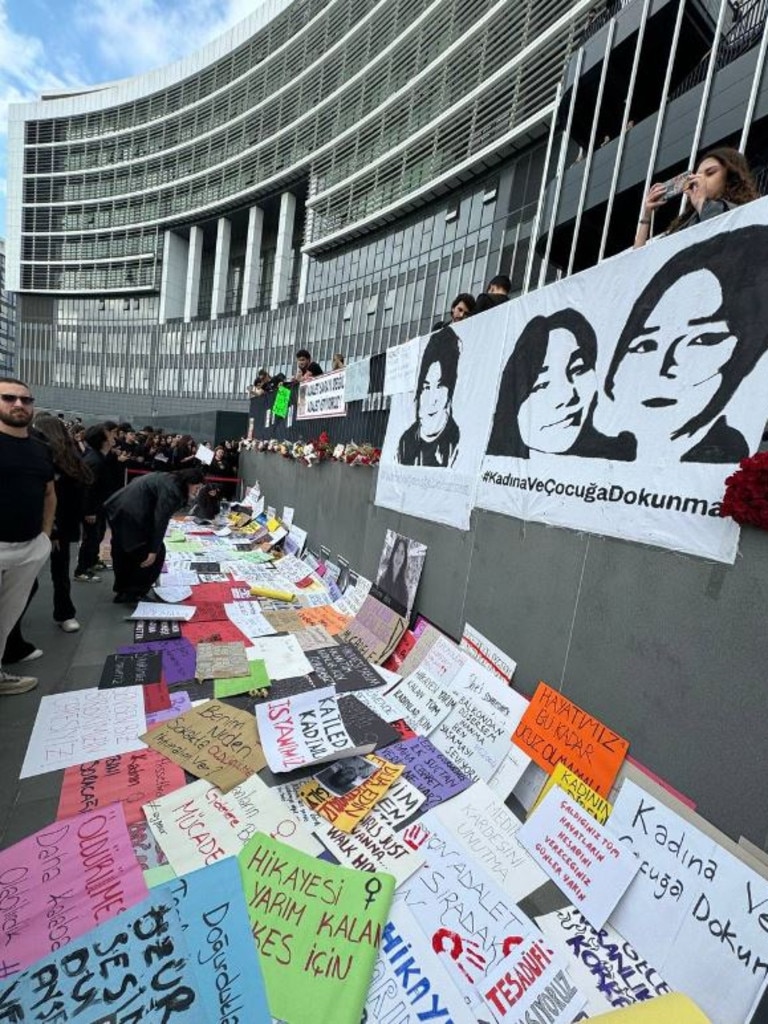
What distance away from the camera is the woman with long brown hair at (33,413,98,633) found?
4121mm

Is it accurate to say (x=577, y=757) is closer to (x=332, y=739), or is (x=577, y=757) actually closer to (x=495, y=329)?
(x=332, y=739)

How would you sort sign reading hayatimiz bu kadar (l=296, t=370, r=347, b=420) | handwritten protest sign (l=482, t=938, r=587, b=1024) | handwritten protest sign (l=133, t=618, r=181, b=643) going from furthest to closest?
sign reading hayatimiz bu kadar (l=296, t=370, r=347, b=420) → handwritten protest sign (l=133, t=618, r=181, b=643) → handwritten protest sign (l=482, t=938, r=587, b=1024)

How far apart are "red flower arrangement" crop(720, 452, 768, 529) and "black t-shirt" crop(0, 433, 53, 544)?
366 centimetres

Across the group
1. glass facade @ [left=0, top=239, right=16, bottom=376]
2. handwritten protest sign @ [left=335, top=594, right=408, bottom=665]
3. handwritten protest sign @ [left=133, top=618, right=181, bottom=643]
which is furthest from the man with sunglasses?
glass facade @ [left=0, top=239, right=16, bottom=376]

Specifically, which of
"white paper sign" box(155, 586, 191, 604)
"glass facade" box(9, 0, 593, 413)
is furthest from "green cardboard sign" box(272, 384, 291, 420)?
"glass facade" box(9, 0, 593, 413)

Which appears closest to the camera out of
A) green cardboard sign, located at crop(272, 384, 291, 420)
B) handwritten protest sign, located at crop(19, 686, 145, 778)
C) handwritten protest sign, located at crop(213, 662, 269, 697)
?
handwritten protest sign, located at crop(19, 686, 145, 778)

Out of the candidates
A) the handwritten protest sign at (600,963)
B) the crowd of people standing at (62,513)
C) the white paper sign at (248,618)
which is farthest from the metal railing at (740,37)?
the handwritten protest sign at (600,963)

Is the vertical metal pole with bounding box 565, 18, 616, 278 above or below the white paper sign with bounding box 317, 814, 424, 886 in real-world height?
above

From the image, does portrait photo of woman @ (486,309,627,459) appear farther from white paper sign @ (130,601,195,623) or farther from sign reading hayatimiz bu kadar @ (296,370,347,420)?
white paper sign @ (130,601,195,623)

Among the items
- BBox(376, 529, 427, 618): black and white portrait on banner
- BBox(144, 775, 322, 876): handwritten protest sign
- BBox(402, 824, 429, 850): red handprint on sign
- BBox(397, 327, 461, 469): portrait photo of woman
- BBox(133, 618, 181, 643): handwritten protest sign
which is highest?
BBox(397, 327, 461, 469): portrait photo of woman

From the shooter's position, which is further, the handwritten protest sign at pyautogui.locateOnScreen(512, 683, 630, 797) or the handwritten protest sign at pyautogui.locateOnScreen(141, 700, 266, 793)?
the handwritten protest sign at pyautogui.locateOnScreen(141, 700, 266, 793)

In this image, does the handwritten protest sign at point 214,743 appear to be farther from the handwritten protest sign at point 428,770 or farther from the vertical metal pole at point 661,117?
the vertical metal pole at point 661,117

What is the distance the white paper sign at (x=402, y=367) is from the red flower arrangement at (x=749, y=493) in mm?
2841

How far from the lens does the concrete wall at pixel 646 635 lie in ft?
5.45
